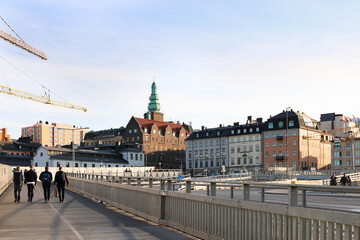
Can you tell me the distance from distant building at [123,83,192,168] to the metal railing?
129056mm

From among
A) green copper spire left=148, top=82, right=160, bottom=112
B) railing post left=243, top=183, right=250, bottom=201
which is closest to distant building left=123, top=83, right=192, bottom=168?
green copper spire left=148, top=82, right=160, bottom=112

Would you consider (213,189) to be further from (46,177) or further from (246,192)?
(46,177)

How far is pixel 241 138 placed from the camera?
126625mm

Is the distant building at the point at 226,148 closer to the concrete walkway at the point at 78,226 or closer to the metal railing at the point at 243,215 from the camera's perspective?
the concrete walkway at the point at 78,226

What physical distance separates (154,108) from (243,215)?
174308 millimetres

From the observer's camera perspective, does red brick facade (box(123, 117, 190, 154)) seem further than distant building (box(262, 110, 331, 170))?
Yes

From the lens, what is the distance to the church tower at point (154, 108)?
569 ft

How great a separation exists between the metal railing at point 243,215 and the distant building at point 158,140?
423 feet

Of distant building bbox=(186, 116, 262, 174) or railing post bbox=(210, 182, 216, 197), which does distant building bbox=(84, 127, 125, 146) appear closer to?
distant building bbox=(186, 116, 262, 174)

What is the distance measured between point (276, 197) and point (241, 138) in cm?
11856

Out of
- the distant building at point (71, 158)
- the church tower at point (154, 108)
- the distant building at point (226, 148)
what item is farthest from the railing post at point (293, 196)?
the church tower at point (154, 108)

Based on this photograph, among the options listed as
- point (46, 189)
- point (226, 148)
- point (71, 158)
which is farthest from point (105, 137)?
point (46, 189)

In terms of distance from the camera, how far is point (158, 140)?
155000mm

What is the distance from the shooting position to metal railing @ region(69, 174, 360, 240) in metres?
6.65
